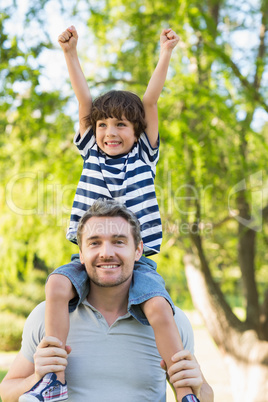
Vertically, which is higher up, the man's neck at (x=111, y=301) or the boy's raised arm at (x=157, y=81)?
the boy's raised arm at (x=157, y=81)

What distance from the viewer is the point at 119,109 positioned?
2023mm

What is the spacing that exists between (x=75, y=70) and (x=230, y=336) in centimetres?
381

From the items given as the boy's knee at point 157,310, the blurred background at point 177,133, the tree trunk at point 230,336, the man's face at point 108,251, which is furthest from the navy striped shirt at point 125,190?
the tree trunk at point 230,336

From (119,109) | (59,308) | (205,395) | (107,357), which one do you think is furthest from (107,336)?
(119,109)

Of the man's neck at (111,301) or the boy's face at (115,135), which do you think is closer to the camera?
the man's neck at (111,301)

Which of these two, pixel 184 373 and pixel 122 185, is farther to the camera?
pixel 122 185

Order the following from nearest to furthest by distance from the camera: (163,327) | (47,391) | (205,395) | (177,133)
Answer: (47,391) < (163,327) < (205,395) < (177,133)

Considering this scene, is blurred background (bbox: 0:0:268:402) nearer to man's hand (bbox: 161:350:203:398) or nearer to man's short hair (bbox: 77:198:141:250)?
man's short hair (bbox: 77:198:141:250)

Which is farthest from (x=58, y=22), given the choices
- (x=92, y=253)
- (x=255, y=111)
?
(x=92, y=253)

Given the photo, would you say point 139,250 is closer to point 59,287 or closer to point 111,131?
point 59,287

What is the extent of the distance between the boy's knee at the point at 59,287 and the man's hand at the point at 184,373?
1.41 ft

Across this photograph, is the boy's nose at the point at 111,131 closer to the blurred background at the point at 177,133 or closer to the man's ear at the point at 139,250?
the man's ear at the point at 139,250

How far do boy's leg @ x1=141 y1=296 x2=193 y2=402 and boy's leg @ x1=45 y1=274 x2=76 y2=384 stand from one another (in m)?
0.28

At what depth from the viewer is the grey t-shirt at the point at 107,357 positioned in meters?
1.56
